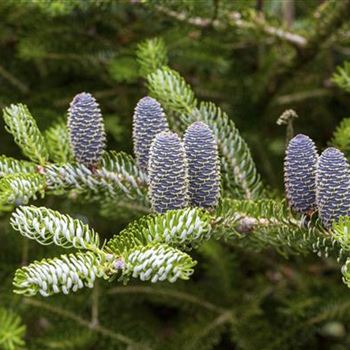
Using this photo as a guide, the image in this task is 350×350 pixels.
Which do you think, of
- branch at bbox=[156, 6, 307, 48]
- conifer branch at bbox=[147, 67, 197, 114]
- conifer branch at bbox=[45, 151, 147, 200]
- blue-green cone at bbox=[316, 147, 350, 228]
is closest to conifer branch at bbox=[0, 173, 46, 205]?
conifer branch at bbox=[45, 151, 147, 200]

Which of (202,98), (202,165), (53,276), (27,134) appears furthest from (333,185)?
(202,98)

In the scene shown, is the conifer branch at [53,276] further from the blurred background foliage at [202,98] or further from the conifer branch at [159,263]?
the blurred background foliage at [202,98]

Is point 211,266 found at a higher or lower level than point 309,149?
lower

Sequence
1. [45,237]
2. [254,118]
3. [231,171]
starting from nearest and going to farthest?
1. [45,237]
2. [231,171]
3. [254,118]

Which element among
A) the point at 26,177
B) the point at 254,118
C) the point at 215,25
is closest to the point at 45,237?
the point at 26,177

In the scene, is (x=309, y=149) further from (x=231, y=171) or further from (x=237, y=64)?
(x=237, y=64)

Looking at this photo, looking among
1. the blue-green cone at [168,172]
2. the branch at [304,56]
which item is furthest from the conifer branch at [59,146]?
the branch at [304,56]

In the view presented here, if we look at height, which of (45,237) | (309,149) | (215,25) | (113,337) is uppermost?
(215,25)

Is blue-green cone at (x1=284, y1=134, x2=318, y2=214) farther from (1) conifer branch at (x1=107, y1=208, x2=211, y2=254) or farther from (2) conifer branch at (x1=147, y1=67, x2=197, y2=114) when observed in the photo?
(2) conifer branch at (x1=147, y1=67, x2=197, y2=114)
